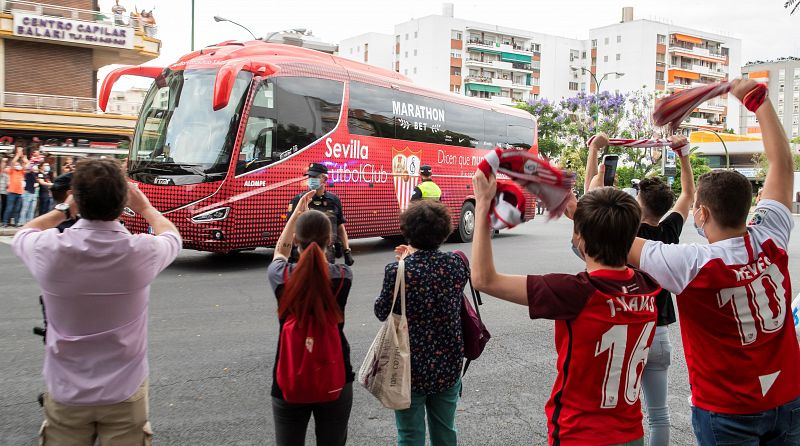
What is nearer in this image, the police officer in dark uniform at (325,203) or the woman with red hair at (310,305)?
the woman with red hair at (310,305)

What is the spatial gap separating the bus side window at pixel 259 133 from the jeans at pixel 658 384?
8729mm

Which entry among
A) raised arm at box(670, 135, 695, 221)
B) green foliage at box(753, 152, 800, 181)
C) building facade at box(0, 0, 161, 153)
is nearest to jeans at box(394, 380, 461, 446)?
raised arm at box(670, 135, 695, 221)

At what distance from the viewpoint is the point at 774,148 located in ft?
9.26

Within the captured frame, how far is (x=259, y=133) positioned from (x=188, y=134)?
1156mm

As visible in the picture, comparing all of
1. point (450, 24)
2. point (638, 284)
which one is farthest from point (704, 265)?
point (450, 24)

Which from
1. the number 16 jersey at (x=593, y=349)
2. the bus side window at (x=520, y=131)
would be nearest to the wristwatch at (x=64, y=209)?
the number 16 jersey at (x=593, y=349)

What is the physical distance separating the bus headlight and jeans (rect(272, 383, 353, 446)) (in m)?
Result: 8.31

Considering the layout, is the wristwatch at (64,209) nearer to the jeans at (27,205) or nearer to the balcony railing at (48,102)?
the jeans at (27,205)

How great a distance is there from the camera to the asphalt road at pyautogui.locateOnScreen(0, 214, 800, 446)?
440 centimetres

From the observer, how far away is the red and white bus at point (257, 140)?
11.2 m

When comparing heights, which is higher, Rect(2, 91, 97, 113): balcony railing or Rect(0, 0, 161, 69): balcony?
Rect(0, 0, 161, 69): balcony

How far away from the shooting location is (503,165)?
2266mm

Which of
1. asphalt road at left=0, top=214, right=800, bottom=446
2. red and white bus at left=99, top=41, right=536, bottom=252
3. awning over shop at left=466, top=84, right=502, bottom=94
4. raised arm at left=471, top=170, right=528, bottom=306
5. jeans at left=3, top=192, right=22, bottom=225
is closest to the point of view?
raised arm at left=471, top=170, right=528, bottom=306

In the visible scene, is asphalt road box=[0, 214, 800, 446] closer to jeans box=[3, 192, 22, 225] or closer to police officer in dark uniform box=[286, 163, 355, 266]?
police officer in dark uniform box=[286, 163, 355, 266]
